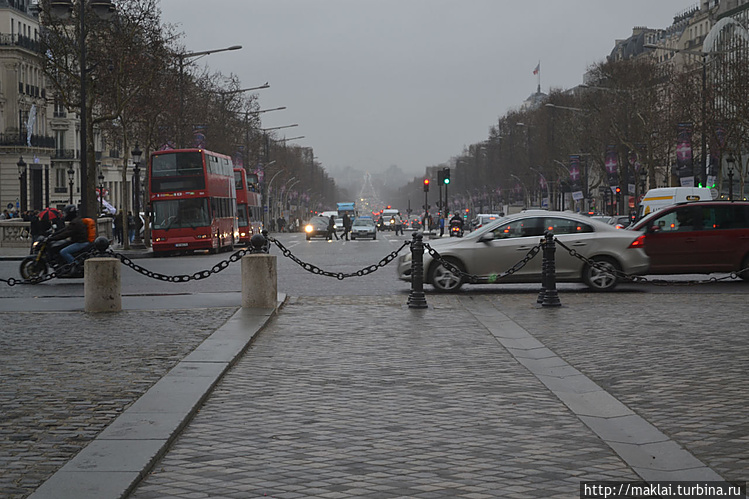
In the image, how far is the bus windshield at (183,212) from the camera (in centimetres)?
4344

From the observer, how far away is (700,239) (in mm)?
23547

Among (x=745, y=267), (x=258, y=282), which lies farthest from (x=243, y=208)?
(x=258, y=282)

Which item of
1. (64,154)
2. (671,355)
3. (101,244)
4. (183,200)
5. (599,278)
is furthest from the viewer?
(64,154)

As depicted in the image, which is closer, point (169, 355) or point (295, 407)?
point (295, 407)

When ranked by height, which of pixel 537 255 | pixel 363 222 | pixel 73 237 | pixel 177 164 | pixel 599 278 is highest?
pixel 177 164

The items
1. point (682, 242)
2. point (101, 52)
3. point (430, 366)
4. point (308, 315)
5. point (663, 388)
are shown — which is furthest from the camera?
point (101, 52)

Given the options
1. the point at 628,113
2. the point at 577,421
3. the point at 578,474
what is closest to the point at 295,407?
the point at 577,421

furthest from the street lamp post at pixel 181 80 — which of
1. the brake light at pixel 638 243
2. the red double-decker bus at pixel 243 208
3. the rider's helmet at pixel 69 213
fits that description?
the brake light at pixel 638 243

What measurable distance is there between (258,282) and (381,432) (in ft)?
30.4

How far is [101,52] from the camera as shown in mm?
47562

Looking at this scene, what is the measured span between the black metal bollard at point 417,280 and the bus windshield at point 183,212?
25304mm

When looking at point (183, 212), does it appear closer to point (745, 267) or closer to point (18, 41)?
point (745, 267)

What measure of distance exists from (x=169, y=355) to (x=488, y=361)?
3122 millimetres

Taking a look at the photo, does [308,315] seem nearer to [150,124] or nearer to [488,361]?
[488,361]
